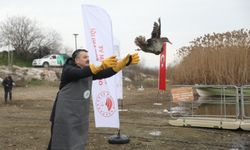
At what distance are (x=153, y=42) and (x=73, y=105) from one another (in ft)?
5.50

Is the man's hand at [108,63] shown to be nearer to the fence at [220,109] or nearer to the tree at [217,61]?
the fence at [220,109]

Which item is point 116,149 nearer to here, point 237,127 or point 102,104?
point 102,104

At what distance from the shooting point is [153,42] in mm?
4988

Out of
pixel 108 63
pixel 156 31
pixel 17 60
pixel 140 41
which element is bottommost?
pixel 108 63

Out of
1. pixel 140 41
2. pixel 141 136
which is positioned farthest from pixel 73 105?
pixel 141 136

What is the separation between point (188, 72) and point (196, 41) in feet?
7.96

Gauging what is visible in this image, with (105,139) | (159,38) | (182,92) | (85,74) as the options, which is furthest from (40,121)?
(85,74)

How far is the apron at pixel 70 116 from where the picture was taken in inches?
151

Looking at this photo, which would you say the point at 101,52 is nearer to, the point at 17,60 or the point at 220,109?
the point at 220,109

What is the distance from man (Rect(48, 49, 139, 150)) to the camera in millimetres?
3838

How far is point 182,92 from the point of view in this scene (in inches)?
398

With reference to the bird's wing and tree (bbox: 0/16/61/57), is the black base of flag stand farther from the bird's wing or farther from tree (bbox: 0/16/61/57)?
tree (bbox: 0/16/61/57)

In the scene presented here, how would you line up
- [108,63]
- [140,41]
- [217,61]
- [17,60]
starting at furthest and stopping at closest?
[17,60], [217,61], [140,41], [108,63]

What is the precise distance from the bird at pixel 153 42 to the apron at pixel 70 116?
1067 mm
